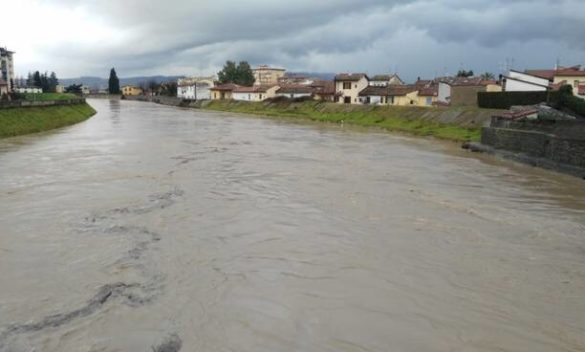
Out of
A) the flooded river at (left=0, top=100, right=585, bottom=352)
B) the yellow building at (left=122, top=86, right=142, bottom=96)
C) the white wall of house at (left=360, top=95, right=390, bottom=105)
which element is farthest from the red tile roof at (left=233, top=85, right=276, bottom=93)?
the yellow building at (left=122, top=86, right=142, bottom=96)

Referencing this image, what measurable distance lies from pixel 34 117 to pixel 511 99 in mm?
33929

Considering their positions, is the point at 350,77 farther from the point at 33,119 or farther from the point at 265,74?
the point at 265,74

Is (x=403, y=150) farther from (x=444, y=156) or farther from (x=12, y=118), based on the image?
(x=12, y=118)

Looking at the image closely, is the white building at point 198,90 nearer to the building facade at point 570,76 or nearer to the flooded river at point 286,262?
the building facade at point 570,76

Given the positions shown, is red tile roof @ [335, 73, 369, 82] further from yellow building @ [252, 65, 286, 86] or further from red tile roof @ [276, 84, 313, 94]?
yellow building @ [252, 65, 286, 86]

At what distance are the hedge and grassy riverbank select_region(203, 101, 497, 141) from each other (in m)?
1.47

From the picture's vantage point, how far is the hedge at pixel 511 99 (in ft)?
100

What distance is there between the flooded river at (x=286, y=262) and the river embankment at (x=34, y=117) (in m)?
15.3

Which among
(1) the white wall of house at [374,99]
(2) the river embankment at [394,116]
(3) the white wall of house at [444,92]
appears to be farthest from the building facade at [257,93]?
A: (3) the white wall of house at [444,92]

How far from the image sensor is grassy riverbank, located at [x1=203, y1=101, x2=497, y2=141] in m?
33.7

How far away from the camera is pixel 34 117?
35.7 metres

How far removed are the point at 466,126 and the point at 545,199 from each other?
2010 cm

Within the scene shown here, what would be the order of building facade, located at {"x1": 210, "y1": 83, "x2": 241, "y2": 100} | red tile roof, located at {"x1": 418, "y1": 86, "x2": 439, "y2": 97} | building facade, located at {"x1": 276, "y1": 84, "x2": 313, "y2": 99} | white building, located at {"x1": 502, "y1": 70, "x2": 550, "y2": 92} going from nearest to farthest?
white building, located at {"x1": 502, "y1": 70, "x2": 550, "y2": 92} < red tile roof, located at {"x1": 418, "y1": 86, "x2": 439, "y2": 97} < building facade, located at {"x1": 276, "y1": 84, "x2": 313, "y2": 99} < building facade, located at {"x1": 210, "y1": 83, "x2": 241, "y2": 100}

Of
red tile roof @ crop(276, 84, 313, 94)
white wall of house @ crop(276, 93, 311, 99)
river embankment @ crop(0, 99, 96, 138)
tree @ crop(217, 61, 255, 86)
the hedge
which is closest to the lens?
the hedge
